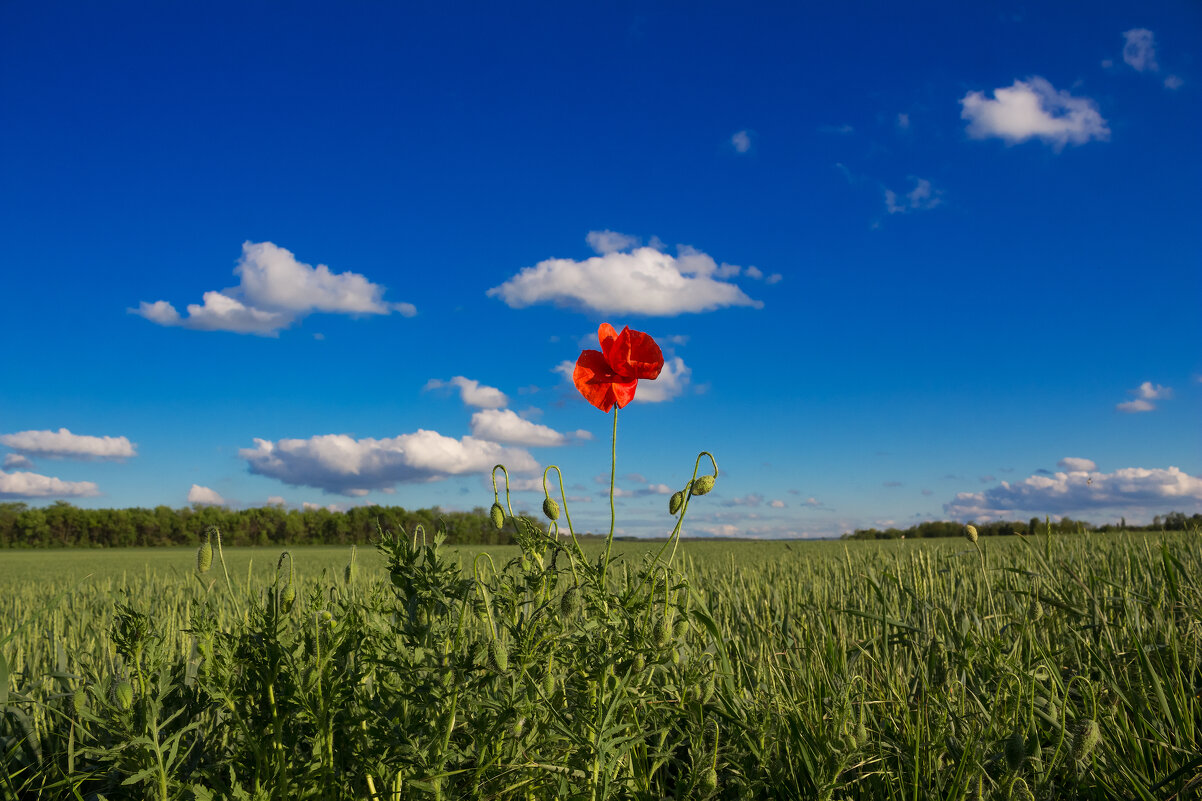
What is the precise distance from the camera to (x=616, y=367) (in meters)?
1.62

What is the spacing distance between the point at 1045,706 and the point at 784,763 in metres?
0.83

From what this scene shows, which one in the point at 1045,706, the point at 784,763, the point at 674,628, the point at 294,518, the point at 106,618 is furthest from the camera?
the point at 294,518

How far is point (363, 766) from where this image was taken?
1.39 metres

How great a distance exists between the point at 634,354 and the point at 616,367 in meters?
0.06

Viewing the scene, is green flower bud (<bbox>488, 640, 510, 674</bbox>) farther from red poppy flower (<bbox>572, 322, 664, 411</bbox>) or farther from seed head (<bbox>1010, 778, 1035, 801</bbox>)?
seed head (<bbox>1010, 778, 1035, 801</bbox>)

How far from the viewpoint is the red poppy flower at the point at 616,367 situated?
1615 millimetres

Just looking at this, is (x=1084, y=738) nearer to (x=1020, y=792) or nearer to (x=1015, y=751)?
(x=1015, y=751)

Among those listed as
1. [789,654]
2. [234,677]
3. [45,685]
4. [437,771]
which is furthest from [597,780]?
[45,685]

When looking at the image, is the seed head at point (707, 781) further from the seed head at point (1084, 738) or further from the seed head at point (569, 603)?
the seed head at point (1084, 738)

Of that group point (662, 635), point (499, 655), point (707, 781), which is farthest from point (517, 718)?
point (707, 781)

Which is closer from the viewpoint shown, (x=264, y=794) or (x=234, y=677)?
(x=264, y=794)

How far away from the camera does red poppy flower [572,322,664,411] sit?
1615mm

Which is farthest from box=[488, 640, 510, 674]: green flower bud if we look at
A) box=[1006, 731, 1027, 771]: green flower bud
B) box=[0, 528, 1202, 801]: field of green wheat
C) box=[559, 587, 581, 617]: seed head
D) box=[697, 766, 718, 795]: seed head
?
box=[1006, 731, 1027, 771]: green flower bud

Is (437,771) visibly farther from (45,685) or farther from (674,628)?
(45,685)
